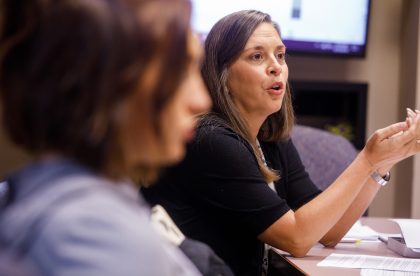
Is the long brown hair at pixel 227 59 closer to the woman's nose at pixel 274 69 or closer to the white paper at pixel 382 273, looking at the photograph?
the woman's nose at pixel 274 69

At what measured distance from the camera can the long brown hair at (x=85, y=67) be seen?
24.9 inches

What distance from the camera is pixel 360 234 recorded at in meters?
1.90

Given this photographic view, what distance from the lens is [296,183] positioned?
1997mm

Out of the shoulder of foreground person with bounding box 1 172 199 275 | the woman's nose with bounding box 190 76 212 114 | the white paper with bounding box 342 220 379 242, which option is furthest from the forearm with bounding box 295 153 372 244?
the shoulder of foreground person with bounding box 1 172 199 275

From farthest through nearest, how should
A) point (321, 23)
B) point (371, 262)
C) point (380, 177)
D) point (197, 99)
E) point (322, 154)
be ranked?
point (321, 23) < point (322, 154) < point (380, 177) < point (371, 262) < point (197, 99)

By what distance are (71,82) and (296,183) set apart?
1.45 m

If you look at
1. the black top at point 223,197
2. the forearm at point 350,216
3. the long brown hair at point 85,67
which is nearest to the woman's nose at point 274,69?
the black top at point 223,197

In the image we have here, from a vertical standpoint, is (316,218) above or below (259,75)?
below

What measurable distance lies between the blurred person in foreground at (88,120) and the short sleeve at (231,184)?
0.89 metres

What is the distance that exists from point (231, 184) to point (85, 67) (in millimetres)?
993

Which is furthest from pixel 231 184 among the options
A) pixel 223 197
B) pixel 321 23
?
pixel 321 23

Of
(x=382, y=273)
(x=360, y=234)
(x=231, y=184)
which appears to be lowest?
(x=360, y=234)

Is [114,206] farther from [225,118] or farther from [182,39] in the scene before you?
[225,118]

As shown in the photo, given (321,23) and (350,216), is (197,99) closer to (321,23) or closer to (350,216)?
(350,216)
